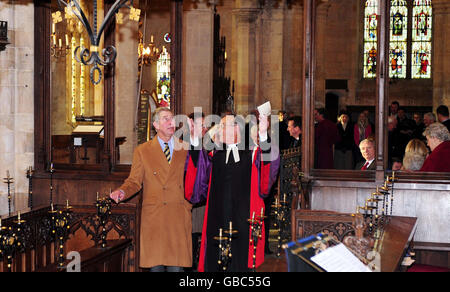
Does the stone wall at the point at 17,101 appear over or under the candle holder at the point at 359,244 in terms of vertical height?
over

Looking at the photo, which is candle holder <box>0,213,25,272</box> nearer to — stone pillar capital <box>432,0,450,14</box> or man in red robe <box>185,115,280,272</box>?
man in red robe <box>185,115,280,272</box>

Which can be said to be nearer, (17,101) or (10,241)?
(10,241)

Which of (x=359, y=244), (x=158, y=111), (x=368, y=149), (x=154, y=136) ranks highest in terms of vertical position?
(x=158, y=111)

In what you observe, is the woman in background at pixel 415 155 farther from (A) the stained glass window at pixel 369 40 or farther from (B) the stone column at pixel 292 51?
(A) the stained glass window at pixel 369 40

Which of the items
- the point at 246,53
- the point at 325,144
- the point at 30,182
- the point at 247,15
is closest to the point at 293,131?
the point at 325,144

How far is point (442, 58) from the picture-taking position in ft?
57.2

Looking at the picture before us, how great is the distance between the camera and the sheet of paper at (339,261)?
303 cm

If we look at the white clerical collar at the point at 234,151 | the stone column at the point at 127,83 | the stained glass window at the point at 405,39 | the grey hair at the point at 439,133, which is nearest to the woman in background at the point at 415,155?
the grey hair at the point at 439,133

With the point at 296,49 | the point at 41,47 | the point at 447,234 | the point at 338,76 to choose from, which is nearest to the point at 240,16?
the point at 296,49

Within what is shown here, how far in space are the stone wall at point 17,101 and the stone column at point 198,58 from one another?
460cm

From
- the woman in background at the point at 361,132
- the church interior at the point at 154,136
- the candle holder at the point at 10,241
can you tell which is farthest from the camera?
the woman in background at the point at 361,132

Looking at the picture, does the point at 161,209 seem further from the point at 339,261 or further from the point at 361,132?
the point at 361,132

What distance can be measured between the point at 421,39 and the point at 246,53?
20.3ft

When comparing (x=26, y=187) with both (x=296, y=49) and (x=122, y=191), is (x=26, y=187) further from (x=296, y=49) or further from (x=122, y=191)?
(x=296, y=49)
